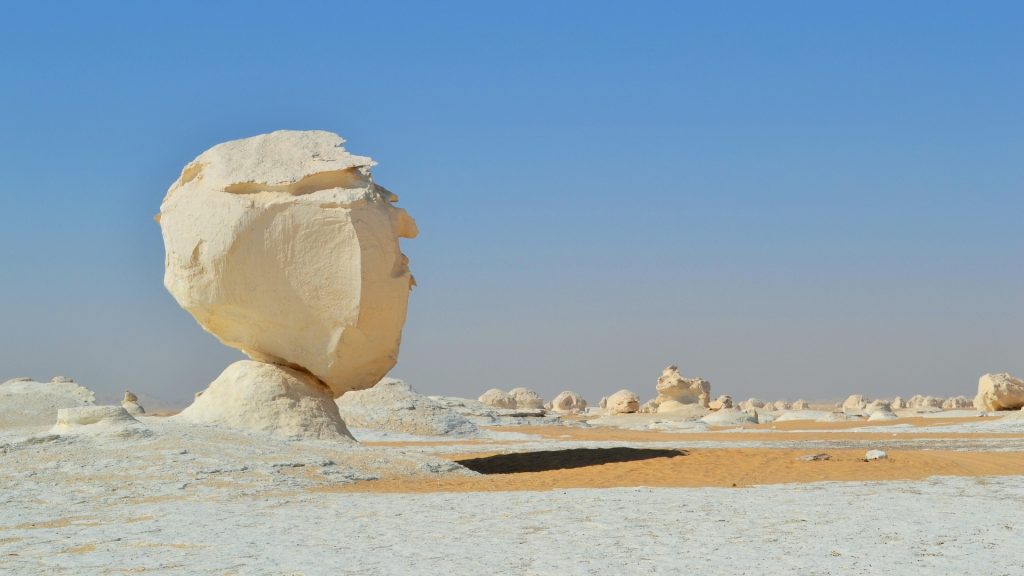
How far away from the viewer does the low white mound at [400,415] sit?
89.2 feet

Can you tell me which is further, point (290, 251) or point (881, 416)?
point (881, 416)

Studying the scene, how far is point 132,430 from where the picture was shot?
13.4 metres

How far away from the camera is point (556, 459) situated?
57.7ft

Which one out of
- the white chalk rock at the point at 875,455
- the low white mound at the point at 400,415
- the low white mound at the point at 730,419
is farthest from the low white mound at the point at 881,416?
the white chalk rock at the point at 875,455

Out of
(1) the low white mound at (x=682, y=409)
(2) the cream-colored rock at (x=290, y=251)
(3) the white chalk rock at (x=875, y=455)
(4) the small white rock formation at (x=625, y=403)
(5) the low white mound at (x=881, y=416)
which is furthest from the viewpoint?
(4) the small white rock formation at (x=625, y=403)

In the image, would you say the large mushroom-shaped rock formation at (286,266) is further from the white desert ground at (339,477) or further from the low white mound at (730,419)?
the low white mound at (730,419)

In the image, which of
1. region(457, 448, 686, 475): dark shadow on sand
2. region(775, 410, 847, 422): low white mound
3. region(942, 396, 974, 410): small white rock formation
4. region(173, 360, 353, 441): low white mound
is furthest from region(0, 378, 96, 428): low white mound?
region(942, 396, 974, 410): small white rock formation

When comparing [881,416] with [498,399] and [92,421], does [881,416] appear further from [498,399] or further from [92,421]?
[92,421]

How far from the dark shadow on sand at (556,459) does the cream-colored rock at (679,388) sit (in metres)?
25.7

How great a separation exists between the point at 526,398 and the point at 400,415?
74.8ft

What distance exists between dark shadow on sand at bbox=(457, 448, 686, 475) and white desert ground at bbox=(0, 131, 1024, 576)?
0.13m

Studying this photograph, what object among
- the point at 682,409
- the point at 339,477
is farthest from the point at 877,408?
the point at 339,477

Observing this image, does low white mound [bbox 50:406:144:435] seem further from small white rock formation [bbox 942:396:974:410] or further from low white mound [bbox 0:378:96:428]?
small white rock formation [bbox 942:396:974:410]

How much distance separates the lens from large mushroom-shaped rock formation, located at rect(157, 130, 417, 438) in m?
15.0
